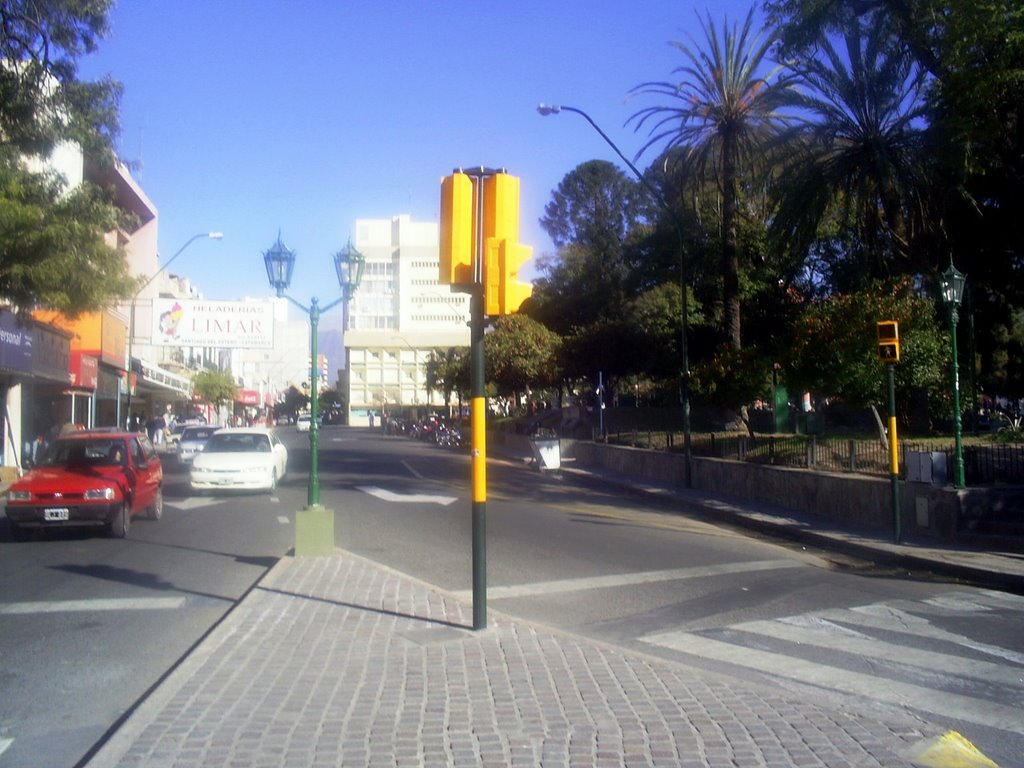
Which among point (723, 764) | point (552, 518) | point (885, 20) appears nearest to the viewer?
point (723, 764)

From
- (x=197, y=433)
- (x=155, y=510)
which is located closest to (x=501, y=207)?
(x=155, y=510)

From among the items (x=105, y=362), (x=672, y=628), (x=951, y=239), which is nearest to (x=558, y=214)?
(x=105, y=362)

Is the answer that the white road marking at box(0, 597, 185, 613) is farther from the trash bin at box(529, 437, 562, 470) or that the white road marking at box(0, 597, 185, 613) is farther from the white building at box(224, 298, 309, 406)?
the white building at box(224, 298, 309, 406)

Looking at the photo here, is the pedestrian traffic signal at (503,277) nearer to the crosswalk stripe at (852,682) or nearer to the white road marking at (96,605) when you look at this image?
the crosswalk stripe at (852,682)

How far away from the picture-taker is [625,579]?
39.0 feet

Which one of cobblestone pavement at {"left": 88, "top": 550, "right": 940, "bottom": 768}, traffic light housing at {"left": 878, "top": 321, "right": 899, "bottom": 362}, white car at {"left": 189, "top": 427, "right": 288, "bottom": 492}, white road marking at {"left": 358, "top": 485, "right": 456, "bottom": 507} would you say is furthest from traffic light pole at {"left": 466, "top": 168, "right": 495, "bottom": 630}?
→ white car at {"left": 189, "top": 427, "right": 288, "bottom": 492}

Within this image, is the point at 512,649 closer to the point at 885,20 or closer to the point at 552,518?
the point at 552,518

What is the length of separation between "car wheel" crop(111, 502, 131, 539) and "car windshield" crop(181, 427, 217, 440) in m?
20.8

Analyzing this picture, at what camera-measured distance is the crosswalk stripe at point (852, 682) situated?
639cm

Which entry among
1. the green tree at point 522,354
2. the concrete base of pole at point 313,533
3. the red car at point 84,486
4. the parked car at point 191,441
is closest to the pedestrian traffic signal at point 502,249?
the concrete base of pole at point 313,533

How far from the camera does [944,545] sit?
14.4 meters

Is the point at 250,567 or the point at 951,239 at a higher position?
the point at 951,239

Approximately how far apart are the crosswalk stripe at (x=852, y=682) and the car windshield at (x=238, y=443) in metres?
17.2

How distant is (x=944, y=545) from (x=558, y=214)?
52.8 metres
